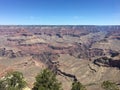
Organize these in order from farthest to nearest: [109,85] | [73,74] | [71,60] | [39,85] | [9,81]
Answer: [71,60] < [73,74] < [9,81] < [109,85] < [39,85]

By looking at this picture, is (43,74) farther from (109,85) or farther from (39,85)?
(109,85)

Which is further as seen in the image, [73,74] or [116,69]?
[73,74]

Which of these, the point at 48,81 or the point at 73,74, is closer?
the point at 48,81

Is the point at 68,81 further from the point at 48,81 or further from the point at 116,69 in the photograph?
the point at 48,81

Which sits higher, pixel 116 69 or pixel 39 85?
pixel 39 85

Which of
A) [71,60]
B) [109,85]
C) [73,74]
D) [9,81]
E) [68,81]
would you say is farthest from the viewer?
[71,60]

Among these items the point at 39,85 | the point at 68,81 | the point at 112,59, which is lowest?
the point at 68,81

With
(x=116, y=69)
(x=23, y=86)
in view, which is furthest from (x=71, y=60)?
(x=23, y=86)

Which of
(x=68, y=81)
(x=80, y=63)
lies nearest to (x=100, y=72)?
(x=68, y=81)

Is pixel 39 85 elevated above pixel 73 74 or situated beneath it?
elevated above
